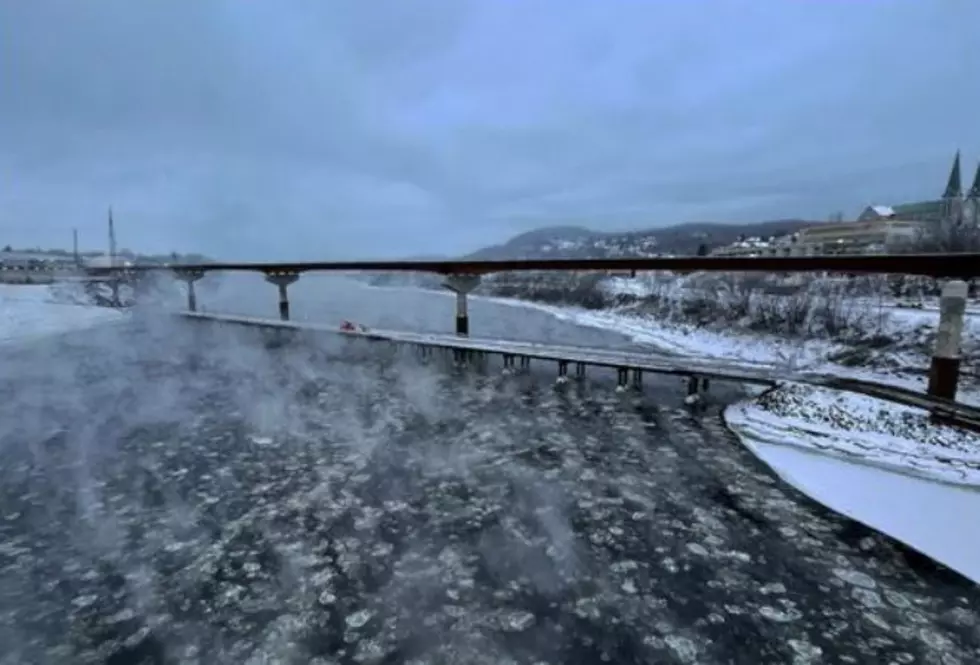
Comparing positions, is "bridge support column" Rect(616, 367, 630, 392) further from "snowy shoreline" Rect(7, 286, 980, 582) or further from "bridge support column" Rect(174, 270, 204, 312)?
"bridge support column" Rect(174, 270, 204, 312)

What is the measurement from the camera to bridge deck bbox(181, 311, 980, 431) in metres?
8.89

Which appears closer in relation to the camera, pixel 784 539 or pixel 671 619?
pixel 671 619

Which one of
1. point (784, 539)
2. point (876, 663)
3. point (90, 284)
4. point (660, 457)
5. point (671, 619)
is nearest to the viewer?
point (876, 663)

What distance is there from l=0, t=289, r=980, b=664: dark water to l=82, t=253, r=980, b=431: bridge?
10.2ft

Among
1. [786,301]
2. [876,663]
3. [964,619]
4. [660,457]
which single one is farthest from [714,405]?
[786,301]

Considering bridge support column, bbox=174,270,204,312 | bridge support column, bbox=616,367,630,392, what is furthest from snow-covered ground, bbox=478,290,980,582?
bridge support column, bbox=174,270,204,312

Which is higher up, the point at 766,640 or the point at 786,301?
the point at 786,301

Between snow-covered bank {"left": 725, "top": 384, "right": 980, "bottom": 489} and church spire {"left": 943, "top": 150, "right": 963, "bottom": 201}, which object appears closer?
snow-covered bank {"left": 725, "top": 384, "right": 980, "bottom": 489}

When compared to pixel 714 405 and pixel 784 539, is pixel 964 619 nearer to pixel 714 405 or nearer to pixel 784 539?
pixel 784 539

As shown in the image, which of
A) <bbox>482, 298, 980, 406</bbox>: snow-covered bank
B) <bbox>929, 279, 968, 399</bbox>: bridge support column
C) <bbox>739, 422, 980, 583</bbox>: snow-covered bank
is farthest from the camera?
<bbox>482, 298, 980, 406</bbox>: snow-covered bank

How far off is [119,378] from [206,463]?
824cm

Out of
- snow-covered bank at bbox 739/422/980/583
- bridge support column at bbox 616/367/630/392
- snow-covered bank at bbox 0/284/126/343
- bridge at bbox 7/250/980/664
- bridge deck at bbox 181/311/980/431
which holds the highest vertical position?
snow-covered bank at bbox 0/284/126/343

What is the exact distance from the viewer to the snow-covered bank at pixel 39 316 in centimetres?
2281

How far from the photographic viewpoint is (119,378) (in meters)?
13.3
